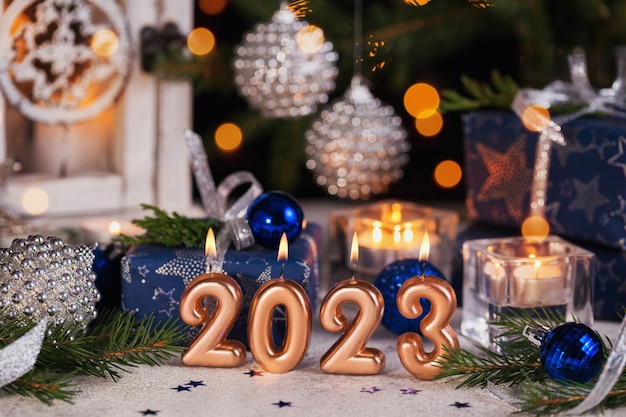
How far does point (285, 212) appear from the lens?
1041mm

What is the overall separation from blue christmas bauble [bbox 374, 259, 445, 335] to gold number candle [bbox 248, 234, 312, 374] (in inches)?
6.2

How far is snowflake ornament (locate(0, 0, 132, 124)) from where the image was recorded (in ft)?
4.25

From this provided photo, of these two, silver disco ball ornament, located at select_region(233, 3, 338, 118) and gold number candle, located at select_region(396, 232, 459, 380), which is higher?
silver disco ball ornament, located at select_region(233, 3, 338, 118)

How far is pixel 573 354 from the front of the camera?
868 millimetres

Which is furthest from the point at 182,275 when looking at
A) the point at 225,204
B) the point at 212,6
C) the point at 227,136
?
the point at 212,6

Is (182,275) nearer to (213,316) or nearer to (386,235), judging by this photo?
(213,316)

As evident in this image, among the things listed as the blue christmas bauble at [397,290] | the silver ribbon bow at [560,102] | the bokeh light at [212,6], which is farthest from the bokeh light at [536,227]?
the bokeh light at [212,6]

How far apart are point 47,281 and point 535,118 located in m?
0.67

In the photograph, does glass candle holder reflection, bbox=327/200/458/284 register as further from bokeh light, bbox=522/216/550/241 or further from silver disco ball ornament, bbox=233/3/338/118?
silver disco ball ornament, bbox=233/3/338/118

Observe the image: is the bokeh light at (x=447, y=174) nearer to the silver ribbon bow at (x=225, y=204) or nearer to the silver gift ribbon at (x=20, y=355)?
the silver ribbon bow at (x=225, y=204)

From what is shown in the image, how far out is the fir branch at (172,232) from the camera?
1052mm

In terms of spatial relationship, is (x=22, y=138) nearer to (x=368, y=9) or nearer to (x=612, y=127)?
(x=368, y=9)

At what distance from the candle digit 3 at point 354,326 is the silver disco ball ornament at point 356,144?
1.51ft

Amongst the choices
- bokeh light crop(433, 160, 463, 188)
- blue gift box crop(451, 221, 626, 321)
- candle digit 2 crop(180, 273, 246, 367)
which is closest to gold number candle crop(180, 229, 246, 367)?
candle digit 2 crop(180, 273, 246, 367)
